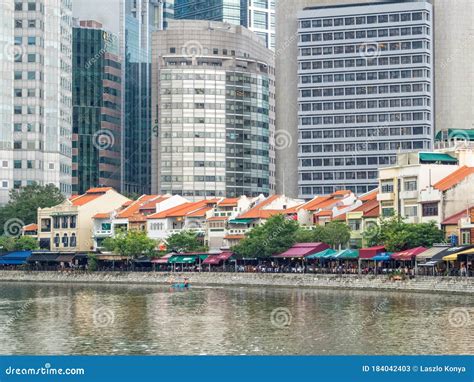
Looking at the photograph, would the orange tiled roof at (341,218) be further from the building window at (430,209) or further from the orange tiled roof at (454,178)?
the orange tiled roof at (454,178)

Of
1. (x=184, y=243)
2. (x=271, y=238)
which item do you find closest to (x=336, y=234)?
(x=271, y=238)

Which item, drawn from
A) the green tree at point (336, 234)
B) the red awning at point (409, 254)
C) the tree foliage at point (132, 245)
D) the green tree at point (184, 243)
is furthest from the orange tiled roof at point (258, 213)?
the red awning at point (409, 254)

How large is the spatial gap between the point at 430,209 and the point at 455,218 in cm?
589

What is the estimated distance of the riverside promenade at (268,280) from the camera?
420 feet

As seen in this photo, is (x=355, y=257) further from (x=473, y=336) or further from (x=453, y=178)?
(x=473, y=336)

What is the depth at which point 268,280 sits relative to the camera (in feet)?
513

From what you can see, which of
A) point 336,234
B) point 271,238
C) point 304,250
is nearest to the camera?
point 304,250

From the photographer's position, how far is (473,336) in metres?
79.8

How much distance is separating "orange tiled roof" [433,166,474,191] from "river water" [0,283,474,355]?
25076 millimetres

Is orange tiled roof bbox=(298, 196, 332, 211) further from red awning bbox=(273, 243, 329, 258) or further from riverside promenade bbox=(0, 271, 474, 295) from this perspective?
riverside promenade bbox=(0, 271, 474, 295)

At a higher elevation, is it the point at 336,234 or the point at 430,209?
the point at 430,209

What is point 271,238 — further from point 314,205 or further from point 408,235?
point 408,235
